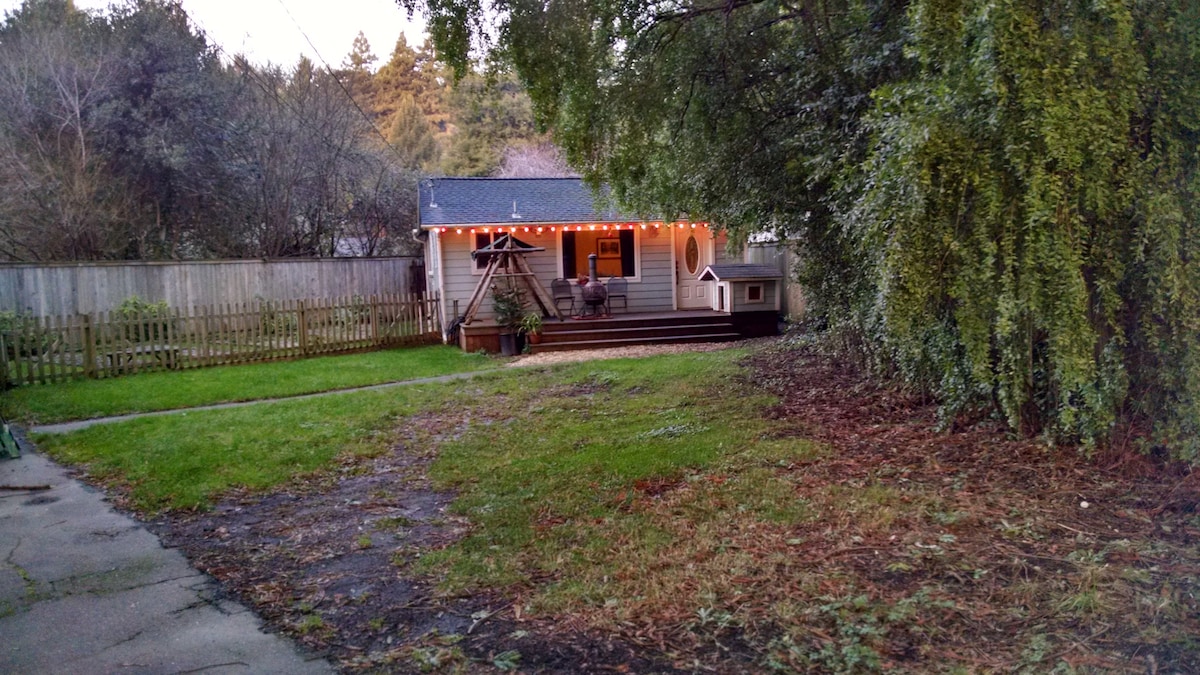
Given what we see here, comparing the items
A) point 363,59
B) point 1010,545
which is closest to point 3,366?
point 1010,545

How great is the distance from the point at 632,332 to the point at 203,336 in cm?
737

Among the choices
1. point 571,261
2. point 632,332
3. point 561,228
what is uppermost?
point 561,228

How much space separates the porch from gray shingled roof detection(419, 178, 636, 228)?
2088 millimetres

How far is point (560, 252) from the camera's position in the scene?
679 inches

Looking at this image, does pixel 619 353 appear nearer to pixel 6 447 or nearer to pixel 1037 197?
pixel 6 447

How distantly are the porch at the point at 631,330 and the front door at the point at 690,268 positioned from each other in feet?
5.64

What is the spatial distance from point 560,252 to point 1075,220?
13556 mm

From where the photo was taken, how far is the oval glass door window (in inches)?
695

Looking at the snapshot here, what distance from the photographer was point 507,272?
49.8 ft

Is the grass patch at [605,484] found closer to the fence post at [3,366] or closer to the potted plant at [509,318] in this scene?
the potted plant at [509,318]

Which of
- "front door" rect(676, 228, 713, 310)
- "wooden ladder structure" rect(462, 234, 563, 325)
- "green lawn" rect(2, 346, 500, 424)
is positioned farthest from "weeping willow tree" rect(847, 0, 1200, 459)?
"front door" rect(676, 228, 713, 310)

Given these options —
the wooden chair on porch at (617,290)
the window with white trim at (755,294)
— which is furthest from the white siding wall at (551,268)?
the window with white trim at (755,294)

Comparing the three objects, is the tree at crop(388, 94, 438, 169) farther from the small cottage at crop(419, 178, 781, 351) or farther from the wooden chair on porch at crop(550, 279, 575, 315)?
the wooden chair on porch at crop(550, 279, 575, 315)

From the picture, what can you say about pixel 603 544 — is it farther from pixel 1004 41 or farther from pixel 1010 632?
pixel 1004 41
